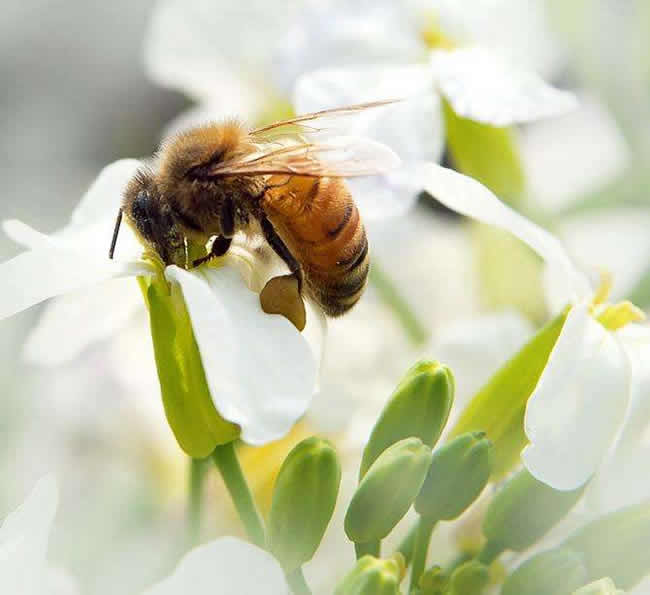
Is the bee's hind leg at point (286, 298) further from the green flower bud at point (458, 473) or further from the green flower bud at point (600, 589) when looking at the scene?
the green flower bud at point (600, 589)

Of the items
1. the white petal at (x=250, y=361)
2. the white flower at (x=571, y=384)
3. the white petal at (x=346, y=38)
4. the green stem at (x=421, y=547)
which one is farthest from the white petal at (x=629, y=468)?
the white petal at (x=346, y=38)

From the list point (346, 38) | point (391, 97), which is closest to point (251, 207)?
point (391, 97)

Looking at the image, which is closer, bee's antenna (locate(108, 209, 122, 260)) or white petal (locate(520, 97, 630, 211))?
bee's antenna (locate(108, 209, 122, 260))

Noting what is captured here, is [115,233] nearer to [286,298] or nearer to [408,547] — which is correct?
[286,298]

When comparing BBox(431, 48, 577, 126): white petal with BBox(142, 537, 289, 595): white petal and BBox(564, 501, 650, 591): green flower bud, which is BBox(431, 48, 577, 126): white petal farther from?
BBox(142, 537, 289, 595): white petal

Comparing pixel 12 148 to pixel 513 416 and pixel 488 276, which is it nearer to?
pixel 488 276

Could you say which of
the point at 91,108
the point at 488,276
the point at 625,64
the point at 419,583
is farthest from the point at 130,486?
the point at 91,108

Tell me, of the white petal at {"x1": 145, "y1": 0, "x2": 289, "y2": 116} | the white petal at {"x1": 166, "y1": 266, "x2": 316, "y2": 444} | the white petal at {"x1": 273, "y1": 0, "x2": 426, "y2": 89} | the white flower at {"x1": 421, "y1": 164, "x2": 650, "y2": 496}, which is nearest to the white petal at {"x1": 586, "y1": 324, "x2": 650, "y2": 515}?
the white flower at {"x1": 421, "y1": 164, "x2": 650, "y2": 496}
